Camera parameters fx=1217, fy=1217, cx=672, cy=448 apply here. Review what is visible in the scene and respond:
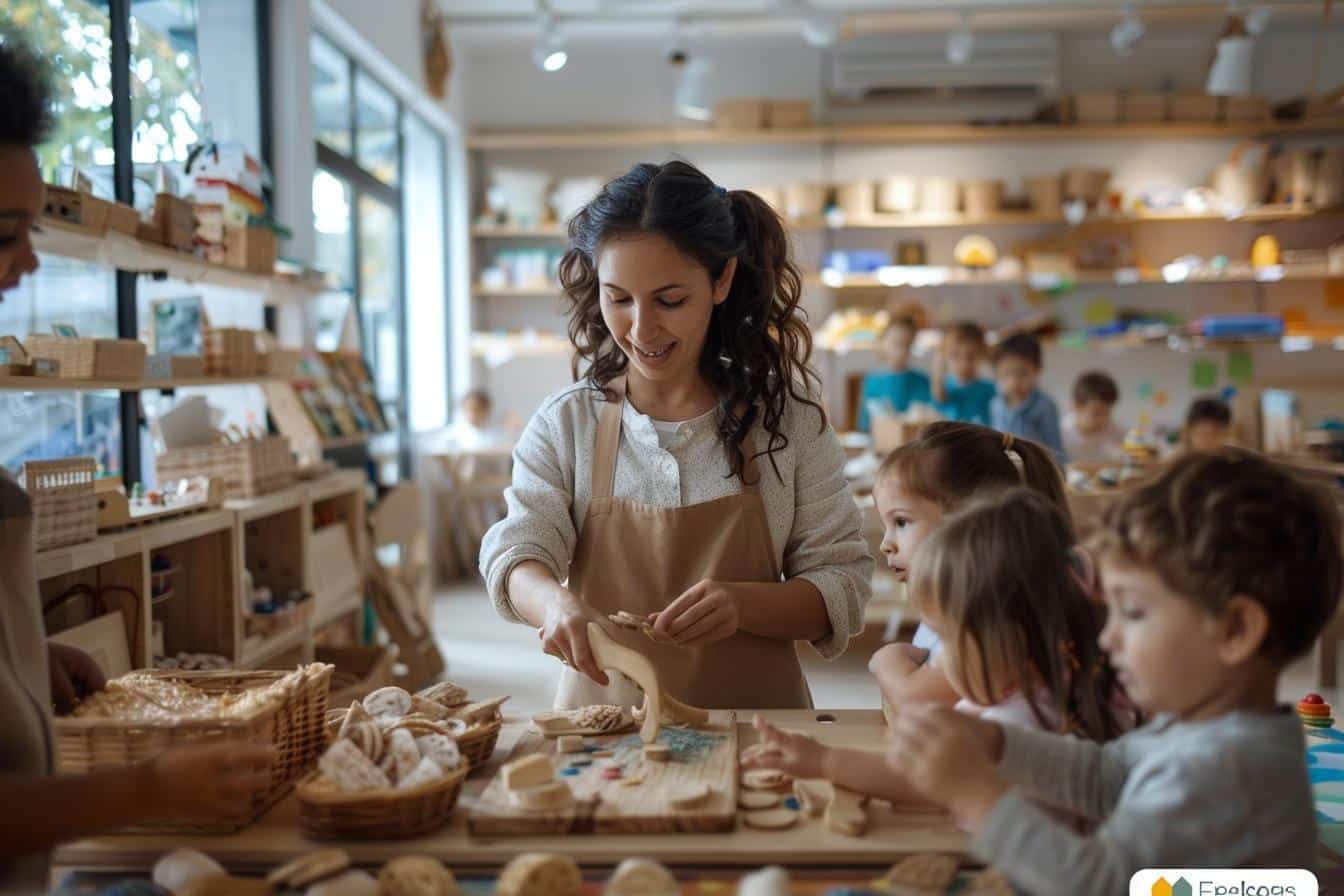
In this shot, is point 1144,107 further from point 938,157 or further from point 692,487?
point 692,487

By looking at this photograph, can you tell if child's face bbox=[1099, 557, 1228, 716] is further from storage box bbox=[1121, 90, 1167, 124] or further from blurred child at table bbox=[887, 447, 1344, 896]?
storage box bbox=[1121, 90, 1167, 124]

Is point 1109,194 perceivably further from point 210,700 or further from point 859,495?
point 210,700

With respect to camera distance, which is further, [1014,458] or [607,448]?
[607,448]

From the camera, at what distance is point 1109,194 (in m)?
7.19

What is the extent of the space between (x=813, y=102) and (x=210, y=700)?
22.4ft

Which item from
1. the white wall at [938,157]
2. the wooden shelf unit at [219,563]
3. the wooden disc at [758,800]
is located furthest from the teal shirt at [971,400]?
the wooden disc at [758,800]

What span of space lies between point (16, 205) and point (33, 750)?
1.62 ft

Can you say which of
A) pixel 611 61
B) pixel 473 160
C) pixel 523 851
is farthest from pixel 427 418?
pixel 523 851

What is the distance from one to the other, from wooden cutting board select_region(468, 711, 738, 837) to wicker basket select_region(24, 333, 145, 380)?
1.63m

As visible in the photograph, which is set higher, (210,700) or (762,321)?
(762,321)

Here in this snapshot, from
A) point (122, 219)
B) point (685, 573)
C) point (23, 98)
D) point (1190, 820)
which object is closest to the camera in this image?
point (1190, 820)

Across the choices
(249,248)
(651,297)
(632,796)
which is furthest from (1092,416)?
(632,796)

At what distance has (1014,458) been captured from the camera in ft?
5.69

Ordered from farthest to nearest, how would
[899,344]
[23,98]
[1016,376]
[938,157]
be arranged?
[938,157], [899,344], [1016,376], [23,98]
